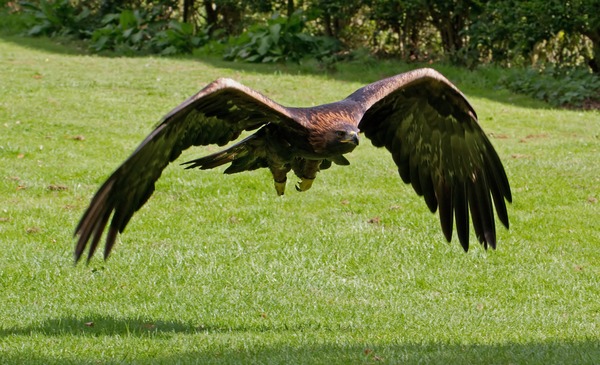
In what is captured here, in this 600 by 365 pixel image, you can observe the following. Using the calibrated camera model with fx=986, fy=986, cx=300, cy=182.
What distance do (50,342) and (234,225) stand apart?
144 inches

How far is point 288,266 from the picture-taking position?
8.64 metres

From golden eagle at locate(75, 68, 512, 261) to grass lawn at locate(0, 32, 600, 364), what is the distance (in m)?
0.86

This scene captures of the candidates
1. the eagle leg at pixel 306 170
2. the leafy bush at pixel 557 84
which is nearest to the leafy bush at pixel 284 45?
the leafy bush at pixel 557 84

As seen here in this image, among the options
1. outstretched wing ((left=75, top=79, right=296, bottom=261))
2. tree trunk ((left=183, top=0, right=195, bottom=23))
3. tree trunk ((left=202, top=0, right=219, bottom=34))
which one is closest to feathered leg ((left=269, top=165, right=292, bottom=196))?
outstretched wing ((left=75, top=79, right=296, bottom=261))

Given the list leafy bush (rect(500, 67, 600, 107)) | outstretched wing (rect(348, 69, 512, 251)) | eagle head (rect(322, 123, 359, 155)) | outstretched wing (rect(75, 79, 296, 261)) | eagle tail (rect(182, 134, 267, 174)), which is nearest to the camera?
outstretched wing (rect(75, 79, 296, 261))

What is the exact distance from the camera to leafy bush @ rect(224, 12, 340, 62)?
779 inches

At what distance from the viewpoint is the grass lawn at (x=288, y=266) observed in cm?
655

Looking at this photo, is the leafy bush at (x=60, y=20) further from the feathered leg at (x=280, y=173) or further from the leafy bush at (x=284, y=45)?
the feathered leg at (x=280, y=173)

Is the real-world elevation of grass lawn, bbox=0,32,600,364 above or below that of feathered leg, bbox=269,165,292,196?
below

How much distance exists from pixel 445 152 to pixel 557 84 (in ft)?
33.5

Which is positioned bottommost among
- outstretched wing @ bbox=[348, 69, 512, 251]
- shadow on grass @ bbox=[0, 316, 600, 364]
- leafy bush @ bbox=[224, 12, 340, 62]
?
leafy bush @ bbox=[224, 12, 340, 62]

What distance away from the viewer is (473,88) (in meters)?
17.7

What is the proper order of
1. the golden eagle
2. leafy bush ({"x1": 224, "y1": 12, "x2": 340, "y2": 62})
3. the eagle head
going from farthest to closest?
leafy bush ({"x1": 224, "y1": 12, "x2": 340, "y2": 62})
the eagle head
the golden eagle

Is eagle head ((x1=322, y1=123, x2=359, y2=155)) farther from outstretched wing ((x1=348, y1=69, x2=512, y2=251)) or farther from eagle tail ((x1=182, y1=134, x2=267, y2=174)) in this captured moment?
outstretched wing ((x1=348, y1=69, x2=512, y2=251))
